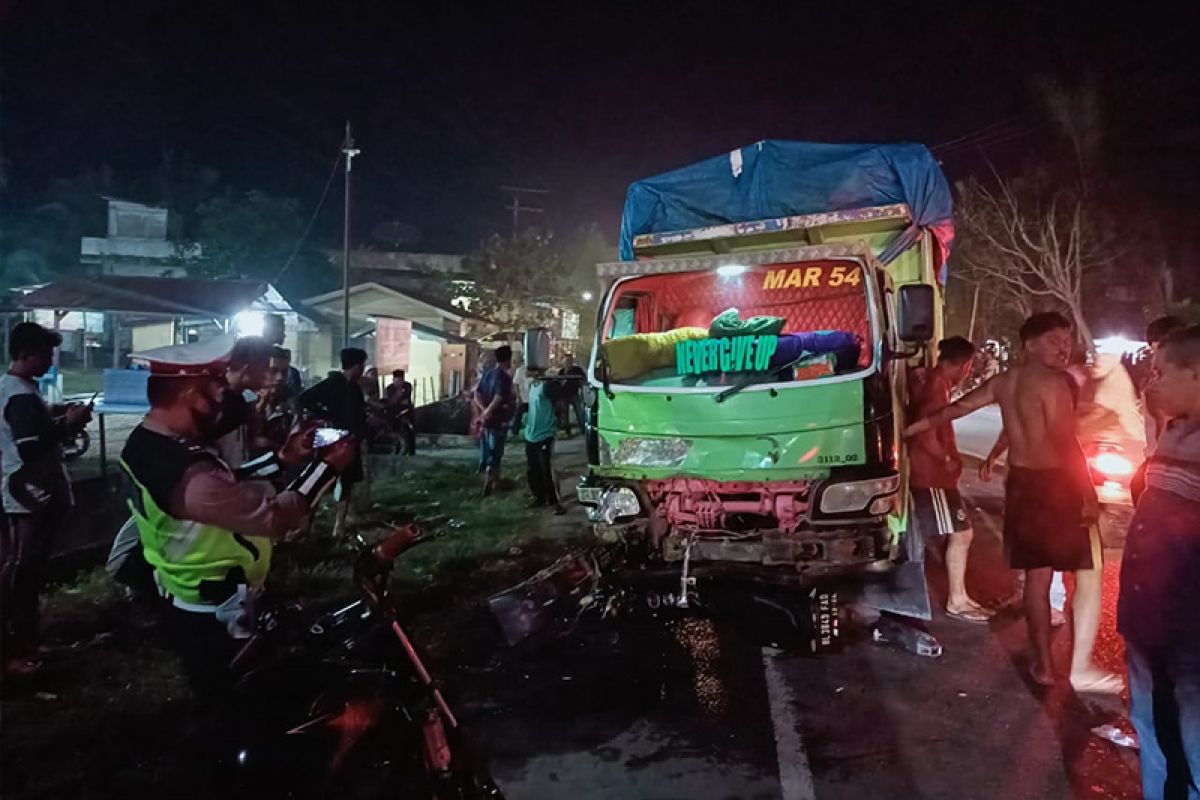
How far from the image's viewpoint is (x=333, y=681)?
2.60 meters

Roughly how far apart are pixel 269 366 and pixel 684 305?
11.1 ft

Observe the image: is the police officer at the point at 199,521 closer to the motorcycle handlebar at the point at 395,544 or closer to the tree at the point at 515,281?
the motorcycle handlebar at the point at 395,544

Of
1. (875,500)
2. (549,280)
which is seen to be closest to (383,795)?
(875,500)

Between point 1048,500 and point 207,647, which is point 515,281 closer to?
point 1048,500

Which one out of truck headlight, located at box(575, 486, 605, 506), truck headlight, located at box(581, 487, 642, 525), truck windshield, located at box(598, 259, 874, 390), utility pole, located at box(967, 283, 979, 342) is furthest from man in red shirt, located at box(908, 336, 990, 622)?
utility pole, located at box(967, 283, 979, 342)

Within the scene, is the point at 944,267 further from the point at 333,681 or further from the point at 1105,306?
the point at 1105,306

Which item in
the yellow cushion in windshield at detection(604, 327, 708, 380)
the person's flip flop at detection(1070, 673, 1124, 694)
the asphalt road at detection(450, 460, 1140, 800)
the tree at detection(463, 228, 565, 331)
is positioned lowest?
the asphalt road at detection(450, 460, 1140, 800)

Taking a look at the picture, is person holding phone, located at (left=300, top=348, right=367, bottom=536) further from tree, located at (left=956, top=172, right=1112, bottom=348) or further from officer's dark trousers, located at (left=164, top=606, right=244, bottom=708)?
tree, located at (left=956, top=172, right=1112, bottom=348)

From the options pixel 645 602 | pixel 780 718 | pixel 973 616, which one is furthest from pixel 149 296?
pixel 780 718

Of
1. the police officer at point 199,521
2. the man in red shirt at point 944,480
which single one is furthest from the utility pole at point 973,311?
the police officer at point 199,521

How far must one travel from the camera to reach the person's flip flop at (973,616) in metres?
5.57

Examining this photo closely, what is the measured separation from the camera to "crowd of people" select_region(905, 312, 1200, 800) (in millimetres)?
2793

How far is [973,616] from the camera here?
5.62 metres

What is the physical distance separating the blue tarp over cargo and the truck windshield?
0.55 m
